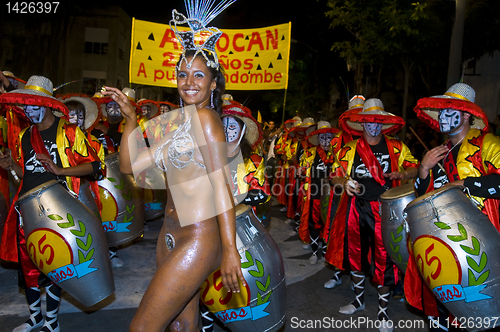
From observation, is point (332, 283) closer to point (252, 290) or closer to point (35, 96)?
point (252, 290)

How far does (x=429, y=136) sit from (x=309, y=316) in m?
7.03

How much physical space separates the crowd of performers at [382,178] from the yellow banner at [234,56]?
1.99 metres

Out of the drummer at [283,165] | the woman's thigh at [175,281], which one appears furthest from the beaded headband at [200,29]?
the drummer at [283,165]

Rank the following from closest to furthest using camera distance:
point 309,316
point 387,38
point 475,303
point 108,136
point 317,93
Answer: point 475,303 → point 309,316 → point 108,136 → point 387,38 → point 317,93

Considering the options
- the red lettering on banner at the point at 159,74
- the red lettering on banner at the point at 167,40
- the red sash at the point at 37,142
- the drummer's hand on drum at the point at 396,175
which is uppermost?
the red lettering on banner at the point at 167,40

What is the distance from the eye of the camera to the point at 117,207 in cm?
457

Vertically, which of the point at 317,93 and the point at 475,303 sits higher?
the point at 317,93

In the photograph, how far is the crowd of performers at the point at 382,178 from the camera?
306cm

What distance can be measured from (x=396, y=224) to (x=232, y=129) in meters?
1.64

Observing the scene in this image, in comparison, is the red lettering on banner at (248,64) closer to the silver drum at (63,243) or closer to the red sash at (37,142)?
the red sash at (37,142)

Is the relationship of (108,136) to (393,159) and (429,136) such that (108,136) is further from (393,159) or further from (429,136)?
(429,136)

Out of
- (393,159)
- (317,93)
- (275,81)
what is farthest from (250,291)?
(317,93)

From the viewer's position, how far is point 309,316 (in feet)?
13.3

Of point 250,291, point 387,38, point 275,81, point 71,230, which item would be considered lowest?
point 250,291
